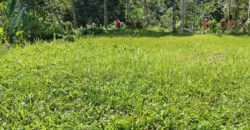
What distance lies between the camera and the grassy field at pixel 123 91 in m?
4.37

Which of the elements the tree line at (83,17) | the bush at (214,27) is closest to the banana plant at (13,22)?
the tree line at (83,17)

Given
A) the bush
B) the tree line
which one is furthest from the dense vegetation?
the bush

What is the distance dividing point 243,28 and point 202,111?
444 inches

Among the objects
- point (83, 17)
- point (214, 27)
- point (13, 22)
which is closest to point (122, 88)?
point (13, 22)

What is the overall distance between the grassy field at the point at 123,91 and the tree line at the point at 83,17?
3.14 meters

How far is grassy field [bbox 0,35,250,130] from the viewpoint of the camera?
14.3 feet

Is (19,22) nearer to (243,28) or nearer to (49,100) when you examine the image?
(49,100)

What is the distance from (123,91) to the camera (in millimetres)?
5168

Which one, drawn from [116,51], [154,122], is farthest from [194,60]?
[154,122]

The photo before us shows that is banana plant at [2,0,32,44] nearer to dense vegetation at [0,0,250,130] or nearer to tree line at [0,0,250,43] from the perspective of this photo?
tree line at [0,0,250,43]

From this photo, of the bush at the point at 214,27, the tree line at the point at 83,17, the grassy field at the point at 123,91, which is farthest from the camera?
the bush at the point at 214,27

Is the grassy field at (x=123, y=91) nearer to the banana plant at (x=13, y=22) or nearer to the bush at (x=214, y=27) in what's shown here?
the banana plant at (x=13, y=22)

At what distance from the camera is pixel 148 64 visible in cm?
669

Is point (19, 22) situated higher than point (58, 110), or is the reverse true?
point (19, 22)
